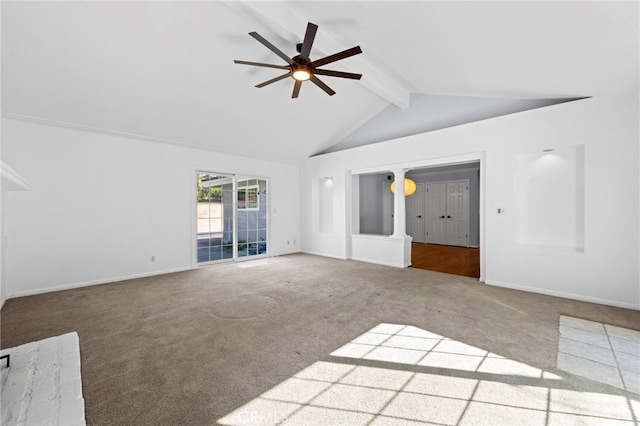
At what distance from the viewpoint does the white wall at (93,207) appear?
4.02 m

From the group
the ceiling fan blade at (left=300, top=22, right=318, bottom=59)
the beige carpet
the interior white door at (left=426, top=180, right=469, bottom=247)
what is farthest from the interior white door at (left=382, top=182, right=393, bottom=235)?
the ceiling fan blade at (left=300, top=22, right=318, bottom=59)

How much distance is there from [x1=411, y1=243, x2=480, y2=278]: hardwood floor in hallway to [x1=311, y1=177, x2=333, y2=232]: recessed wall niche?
2.46 m

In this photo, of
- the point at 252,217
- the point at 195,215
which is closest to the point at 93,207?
the point at 195,215

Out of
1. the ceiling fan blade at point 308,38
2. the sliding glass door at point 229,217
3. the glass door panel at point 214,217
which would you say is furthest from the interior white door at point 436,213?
the ceiling fan blade at point 308,38

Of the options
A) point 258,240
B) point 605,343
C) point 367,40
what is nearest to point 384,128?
point 367,40

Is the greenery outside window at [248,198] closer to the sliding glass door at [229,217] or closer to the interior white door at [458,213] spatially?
the sliding glass door at [229,217]

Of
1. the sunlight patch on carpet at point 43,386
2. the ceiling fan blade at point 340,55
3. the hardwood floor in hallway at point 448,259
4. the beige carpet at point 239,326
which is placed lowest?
the beige carpet at point 239,326

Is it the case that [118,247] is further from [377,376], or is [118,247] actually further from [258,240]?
[377,376]

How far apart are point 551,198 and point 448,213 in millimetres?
5009

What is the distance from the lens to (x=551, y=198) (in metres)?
4.16

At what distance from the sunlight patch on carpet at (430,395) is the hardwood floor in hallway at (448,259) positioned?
11.0 feet

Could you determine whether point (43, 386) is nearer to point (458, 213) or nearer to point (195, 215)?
point (195, 215)

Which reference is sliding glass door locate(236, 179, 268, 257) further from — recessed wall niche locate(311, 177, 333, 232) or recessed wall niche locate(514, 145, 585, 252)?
recessed wall niche locate(514, 145, 585, 252)

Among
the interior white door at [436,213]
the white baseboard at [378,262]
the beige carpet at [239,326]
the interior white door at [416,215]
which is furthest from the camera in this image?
the interior white door at [416,215]
